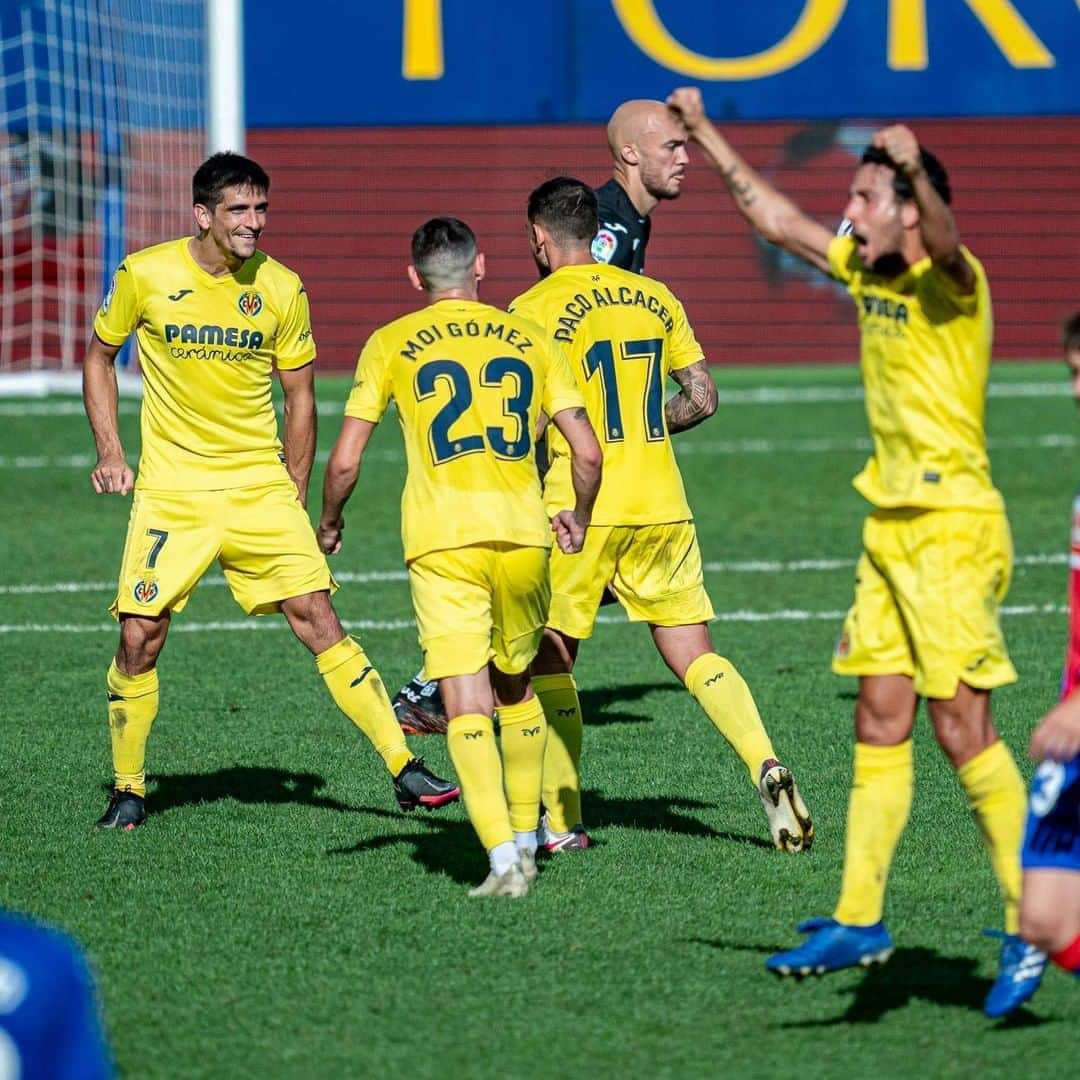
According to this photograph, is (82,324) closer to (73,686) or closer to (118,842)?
(73,686)

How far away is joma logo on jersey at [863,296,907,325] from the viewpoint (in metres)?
4.95

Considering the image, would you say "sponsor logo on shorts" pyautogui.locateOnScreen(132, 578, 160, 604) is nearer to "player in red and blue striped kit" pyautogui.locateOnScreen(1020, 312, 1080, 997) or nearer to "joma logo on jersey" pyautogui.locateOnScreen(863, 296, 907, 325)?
"joma logo on jersey" pyautogui.locateOnScreen(863, 296, 907, 325)

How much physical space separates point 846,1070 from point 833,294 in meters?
21.0

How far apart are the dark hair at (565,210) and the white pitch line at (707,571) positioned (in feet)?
18.4

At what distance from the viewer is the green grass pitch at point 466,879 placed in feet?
16.0

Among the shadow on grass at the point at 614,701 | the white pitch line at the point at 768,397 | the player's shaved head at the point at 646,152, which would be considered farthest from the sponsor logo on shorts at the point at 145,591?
the white pitch line at the point at 768,397

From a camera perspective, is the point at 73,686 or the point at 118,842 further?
the point at 73,686

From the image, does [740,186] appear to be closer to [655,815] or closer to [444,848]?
[444,848]

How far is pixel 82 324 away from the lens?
23406mm

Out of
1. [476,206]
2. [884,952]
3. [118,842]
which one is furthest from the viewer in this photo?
[476,206]

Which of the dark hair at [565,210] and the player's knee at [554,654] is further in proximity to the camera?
the player's knee at [554,654]

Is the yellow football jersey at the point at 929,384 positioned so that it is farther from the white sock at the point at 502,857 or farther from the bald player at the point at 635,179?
the bald player at the point at 635,179

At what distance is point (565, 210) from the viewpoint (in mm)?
6680

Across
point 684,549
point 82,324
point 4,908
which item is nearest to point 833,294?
point 82,324
